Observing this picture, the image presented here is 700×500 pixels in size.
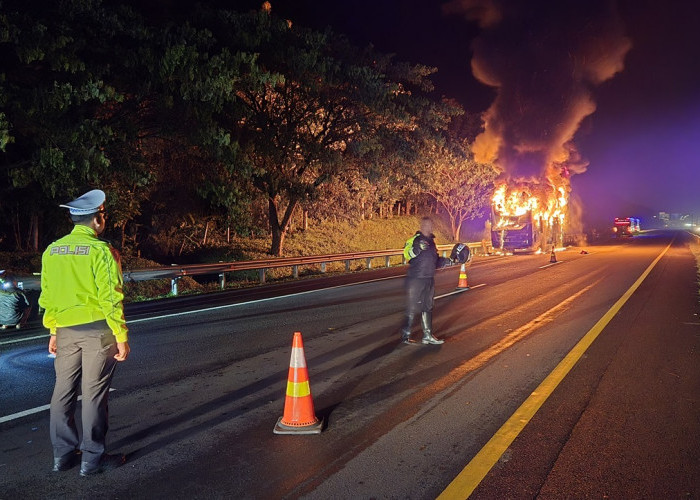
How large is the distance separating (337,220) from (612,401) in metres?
32.8

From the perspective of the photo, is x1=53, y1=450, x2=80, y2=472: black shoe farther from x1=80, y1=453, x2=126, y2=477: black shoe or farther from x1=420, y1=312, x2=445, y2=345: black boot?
x1=420, y1=312, x2=445, y2=345: black boot

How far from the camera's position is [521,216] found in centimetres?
2944

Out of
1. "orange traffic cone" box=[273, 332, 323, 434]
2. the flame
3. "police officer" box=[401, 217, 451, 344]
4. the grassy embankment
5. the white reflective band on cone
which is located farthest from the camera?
the flame

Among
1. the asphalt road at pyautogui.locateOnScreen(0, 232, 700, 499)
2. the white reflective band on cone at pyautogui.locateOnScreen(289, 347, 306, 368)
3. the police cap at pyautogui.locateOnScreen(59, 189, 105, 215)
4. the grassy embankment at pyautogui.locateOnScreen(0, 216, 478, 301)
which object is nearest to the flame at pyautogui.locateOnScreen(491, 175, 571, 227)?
the grassy embankment at pyautogui.locateOnScreen(0, 216, 478, 301)

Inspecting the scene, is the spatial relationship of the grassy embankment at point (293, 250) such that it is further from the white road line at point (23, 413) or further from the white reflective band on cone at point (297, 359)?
the white reflective band on cone at point (297, 359)

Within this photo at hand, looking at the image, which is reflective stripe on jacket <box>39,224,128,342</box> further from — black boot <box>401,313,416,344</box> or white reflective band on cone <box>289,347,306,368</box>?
black boot <box>401,313,416,344</box>

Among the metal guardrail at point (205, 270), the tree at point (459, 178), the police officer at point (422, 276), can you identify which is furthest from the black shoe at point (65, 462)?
the tree at point (459, 178)

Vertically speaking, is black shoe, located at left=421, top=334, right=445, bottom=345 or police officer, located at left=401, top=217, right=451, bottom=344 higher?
police officer, located at left=401, top=217, right=451, bottom=344

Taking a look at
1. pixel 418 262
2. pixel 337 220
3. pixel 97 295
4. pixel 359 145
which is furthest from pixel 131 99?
pixel 337 220

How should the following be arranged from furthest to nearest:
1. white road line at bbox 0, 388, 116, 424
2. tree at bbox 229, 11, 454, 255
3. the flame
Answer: the flame → tree at bbox 229, 11, 454, 255 → white road line at bbox 0, 388, 116, 424

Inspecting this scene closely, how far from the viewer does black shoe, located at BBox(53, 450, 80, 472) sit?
3.79m

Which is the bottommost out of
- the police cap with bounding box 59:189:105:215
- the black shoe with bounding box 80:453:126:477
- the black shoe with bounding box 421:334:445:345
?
the black shoe with bounding box 80:453:126:477

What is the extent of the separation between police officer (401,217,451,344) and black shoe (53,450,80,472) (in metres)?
4.83

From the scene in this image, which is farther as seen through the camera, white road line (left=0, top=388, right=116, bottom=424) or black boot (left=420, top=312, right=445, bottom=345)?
black boot (left=420, top=312, right=445, bottom=345)
